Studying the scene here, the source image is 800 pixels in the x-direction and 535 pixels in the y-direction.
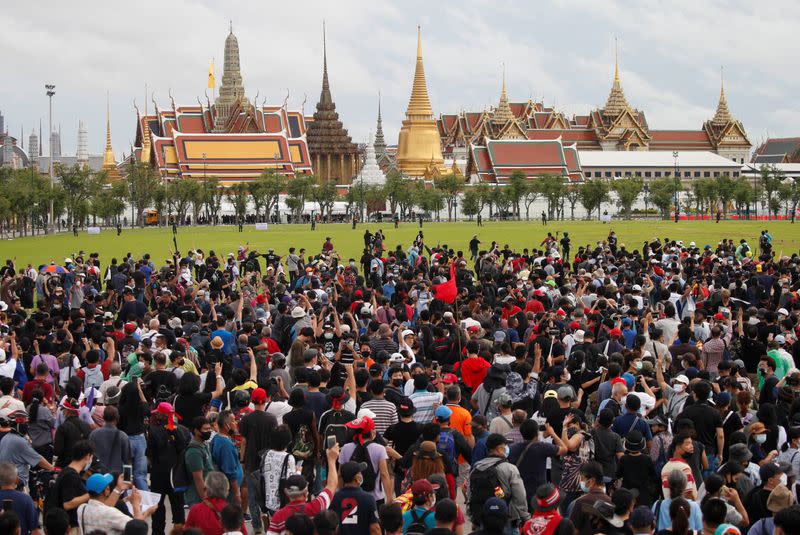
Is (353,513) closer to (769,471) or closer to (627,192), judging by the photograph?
(769,471)

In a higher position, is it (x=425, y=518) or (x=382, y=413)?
(x=382, y=413)

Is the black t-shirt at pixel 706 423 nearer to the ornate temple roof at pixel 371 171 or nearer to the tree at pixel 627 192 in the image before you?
the tree at pixel 627 192

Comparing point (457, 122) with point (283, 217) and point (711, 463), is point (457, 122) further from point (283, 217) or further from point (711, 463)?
point (711, 463)

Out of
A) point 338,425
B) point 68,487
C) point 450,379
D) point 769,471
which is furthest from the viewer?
point 450,379

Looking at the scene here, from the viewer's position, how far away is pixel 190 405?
10805 mm

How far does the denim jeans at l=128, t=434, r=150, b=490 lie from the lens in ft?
33.5

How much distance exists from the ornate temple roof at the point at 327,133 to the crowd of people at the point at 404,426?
10280cm

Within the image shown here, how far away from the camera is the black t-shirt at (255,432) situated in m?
10.1

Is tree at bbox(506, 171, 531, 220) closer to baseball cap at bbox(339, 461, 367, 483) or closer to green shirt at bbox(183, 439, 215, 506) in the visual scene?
green shirt at bbox(183, 439, 215, 506)

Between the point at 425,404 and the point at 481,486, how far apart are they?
211 centimetres

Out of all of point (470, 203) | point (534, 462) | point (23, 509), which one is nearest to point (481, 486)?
point (534, 462)

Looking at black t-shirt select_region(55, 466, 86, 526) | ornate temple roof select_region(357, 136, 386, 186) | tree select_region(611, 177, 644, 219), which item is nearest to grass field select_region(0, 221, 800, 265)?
tree select_region(611, 177, 644, 219)

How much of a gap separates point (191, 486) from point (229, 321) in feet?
20.0

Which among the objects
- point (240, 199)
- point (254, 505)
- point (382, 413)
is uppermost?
point (240, 199)
